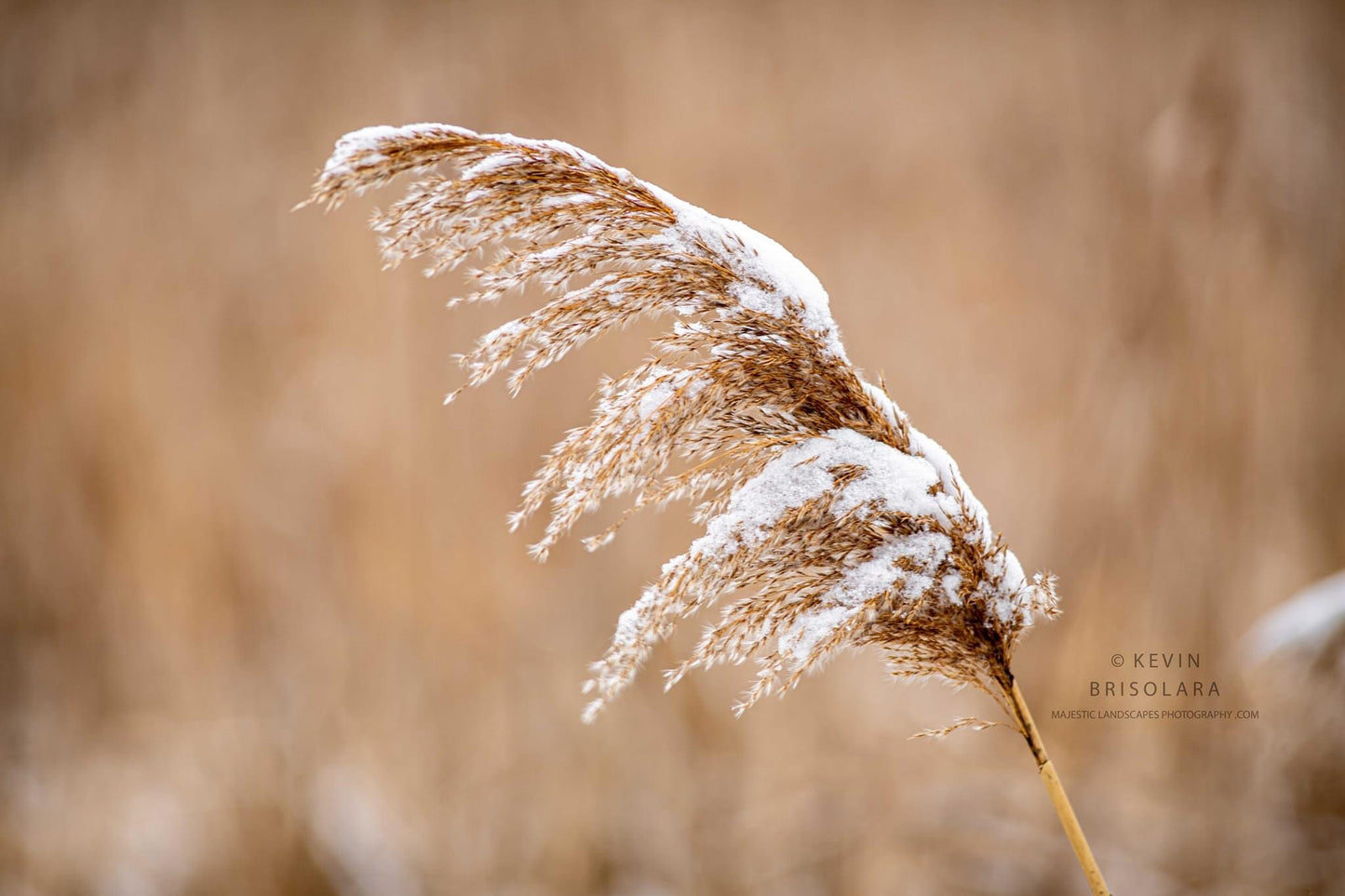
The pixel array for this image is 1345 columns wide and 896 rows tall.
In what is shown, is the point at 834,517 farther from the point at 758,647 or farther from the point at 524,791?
the point at 524,791

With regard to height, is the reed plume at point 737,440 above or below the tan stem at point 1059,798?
above

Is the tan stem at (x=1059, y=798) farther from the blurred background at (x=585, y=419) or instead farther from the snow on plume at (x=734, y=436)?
the blurred background at (x=585, y=419)

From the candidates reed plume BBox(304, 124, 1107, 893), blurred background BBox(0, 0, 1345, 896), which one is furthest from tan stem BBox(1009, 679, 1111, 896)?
blurred background BBox(0, 0, 1345, 896)

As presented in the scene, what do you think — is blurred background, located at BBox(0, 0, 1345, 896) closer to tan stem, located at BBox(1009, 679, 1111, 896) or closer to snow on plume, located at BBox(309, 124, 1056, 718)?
tan stem, located at BBox(1009, 679, 1111, 896)

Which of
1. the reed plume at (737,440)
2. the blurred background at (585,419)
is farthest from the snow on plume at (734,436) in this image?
the blurred background at (585,419)

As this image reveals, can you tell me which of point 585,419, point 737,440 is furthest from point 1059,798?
point 585,419

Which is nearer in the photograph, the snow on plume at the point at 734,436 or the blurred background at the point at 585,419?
the snow on plume at the point at 734,436
